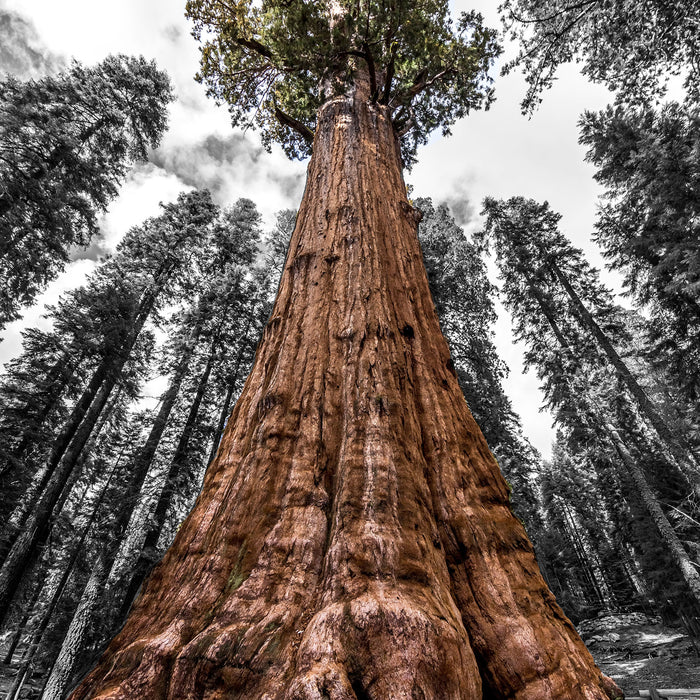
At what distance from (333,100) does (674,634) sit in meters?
24.1

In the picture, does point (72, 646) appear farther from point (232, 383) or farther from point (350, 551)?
point (350, 551)

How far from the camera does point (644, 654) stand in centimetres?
1443

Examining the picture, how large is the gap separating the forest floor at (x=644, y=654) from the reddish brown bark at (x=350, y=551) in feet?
32.0

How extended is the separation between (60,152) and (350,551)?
44.6ft

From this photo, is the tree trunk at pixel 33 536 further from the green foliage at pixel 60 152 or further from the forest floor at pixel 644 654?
the forest floor at pixel 644 654

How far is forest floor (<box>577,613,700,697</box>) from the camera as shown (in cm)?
1031

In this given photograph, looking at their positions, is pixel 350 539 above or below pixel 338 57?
below

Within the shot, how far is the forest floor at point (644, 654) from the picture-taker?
10.3 metres

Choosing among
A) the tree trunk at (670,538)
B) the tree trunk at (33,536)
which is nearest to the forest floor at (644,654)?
the tree trunk at (670,538)

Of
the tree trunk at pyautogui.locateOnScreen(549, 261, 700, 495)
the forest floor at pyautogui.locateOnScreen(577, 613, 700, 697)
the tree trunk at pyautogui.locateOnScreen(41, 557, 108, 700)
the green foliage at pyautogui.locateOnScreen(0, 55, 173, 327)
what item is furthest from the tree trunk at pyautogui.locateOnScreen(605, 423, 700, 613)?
the green foliage at pyautogui.locateOnScreen(0, 55, 173, 327)

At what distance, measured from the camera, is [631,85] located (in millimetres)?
8125

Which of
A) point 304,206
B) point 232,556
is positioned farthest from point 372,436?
point 304,206

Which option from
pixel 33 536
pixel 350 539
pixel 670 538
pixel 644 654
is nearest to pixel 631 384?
pixel 670 538

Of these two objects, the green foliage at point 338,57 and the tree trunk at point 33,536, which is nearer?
the green foliage at point 338,57
